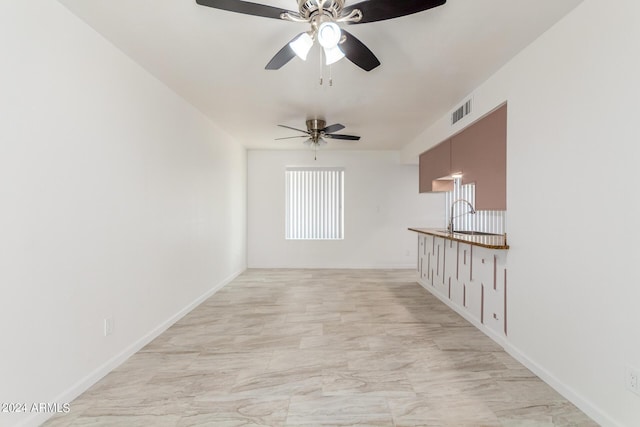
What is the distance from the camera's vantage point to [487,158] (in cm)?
290

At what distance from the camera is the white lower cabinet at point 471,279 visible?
2.67m

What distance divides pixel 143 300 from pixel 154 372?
2.25 feet

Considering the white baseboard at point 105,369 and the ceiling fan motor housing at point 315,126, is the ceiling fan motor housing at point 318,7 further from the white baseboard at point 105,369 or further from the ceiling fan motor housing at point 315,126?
the white baseboard at point 105,369

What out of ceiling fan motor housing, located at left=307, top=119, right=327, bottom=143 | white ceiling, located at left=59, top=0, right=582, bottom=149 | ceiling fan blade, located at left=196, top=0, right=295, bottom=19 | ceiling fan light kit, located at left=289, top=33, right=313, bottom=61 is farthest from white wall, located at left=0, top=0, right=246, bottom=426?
ceiling fan motor housing, located at left=307, top=119, right=327, bottom=143

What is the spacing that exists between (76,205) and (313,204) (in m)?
4.67

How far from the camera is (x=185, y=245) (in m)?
3.42

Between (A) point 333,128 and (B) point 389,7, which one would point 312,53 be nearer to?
(B) point 389,7

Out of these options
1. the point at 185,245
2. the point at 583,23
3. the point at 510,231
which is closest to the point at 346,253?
the point at 185,245

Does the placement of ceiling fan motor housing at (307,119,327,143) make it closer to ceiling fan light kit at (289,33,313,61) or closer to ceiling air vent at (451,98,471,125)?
ceiling air vent at (451,98,471,125)

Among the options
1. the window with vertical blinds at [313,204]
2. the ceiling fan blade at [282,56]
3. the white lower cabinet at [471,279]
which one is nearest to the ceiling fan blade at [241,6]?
the ceiling fan blade at [282,56]

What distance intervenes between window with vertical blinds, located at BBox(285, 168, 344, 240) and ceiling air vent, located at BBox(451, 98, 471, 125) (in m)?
2.99

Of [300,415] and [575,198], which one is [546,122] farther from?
[300,415]

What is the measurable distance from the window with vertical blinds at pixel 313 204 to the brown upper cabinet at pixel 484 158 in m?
2.77

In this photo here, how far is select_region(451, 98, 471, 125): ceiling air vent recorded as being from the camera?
3.16 meters
